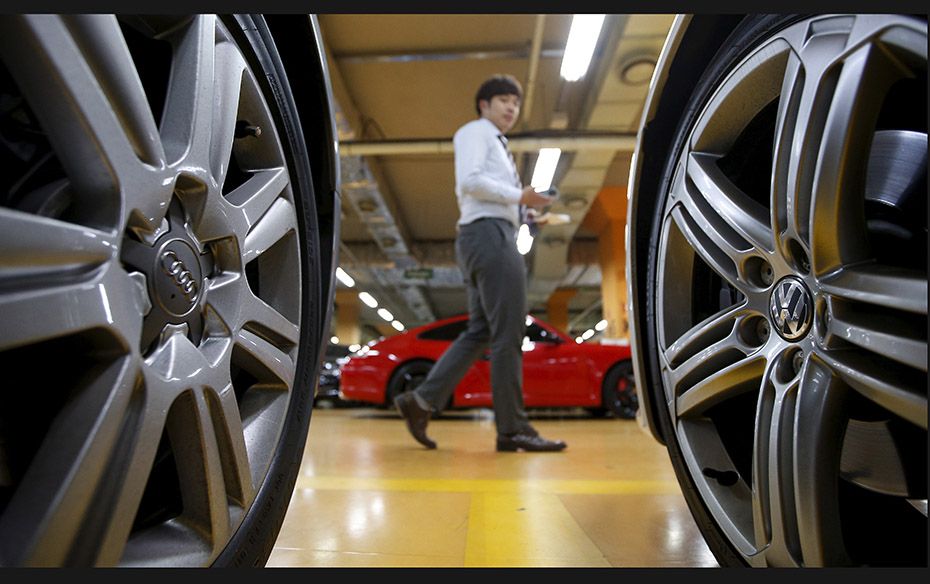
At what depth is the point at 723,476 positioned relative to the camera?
880mm

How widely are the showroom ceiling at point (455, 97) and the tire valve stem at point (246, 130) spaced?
492cm

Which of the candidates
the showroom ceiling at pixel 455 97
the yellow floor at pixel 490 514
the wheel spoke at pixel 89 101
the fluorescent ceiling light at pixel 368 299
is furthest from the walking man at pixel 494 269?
the fluorescent ceiling light at pixel 368 299

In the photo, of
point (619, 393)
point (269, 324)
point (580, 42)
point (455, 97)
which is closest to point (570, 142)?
point (455, 97)

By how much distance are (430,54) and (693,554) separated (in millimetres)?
6222

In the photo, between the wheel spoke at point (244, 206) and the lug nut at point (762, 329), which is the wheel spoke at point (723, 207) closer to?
the lug nut at point (762, 329)

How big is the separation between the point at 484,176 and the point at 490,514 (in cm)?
165

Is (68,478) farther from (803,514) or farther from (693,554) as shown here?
(693,554)

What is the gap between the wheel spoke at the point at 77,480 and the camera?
473mm

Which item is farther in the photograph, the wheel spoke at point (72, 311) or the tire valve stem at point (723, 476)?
the tire valve stem at point (723, 476)

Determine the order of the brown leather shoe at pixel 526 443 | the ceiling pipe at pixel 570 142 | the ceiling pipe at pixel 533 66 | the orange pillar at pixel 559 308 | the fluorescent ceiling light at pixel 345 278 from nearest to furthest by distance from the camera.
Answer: the brown leather shoe at pixel 526 443
the ceiling pipe at pixel 533 66
the ceiling pipe at pixel 570 142
the fluorescent ceiling light at pixel 345 278
the orange pillar at pixel 559 308

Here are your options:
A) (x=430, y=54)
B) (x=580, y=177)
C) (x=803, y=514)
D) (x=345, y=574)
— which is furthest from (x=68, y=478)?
(x=580, y=177)

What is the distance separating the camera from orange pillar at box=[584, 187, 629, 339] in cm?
1101

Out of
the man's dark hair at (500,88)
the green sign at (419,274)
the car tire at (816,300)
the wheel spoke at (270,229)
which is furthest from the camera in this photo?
the green sign at (419,274)

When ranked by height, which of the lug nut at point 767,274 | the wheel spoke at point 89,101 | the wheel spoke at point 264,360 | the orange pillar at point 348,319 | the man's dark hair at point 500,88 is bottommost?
the orange pillar at point 348,319
